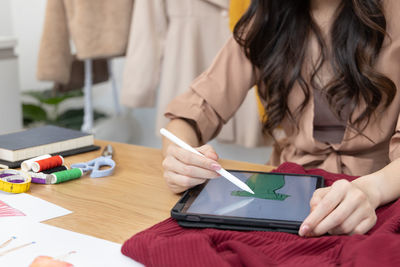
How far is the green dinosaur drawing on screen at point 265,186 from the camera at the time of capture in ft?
2.73

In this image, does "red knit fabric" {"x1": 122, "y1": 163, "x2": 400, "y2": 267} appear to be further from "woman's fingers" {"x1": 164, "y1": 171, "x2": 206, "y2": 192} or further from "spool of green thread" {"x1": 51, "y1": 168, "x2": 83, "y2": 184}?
"spool of green thread" {"x1": 51, "y1": 168, "x2": 83, "y2": 184}

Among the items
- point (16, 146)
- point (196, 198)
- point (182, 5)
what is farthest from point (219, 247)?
point (182, 5)

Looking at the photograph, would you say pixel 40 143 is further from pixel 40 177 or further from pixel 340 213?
pixel 340 213

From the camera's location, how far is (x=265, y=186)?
0.88 meters

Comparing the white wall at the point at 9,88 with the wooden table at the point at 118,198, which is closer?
the wooden table at the point at 118,198

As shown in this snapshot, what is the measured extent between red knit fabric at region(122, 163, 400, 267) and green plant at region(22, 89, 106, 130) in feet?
7.59

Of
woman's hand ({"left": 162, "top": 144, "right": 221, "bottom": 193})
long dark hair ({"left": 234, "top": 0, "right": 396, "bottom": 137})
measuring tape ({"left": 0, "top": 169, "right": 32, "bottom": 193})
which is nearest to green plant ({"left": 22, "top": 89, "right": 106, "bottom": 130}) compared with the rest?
long dark hair ({"left": 234, "top": 0, "right": 396, "bottom": 137})

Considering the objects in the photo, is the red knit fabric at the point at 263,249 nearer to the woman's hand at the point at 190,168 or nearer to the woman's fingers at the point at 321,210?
the woman's fingers at the point at 321,210

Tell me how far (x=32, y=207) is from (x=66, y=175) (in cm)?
14

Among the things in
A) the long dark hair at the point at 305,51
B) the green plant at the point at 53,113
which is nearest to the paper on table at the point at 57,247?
the long dark hair at the point at 305,51

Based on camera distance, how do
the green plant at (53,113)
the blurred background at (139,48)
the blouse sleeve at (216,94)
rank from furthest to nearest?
1. the green plant at (53,113)
2. the blurred background at (139,48)
3. the blouse sleeve at (216,94)

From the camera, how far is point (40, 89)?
3271mm

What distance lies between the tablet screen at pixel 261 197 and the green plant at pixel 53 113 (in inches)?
83.8

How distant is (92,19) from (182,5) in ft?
1.16
